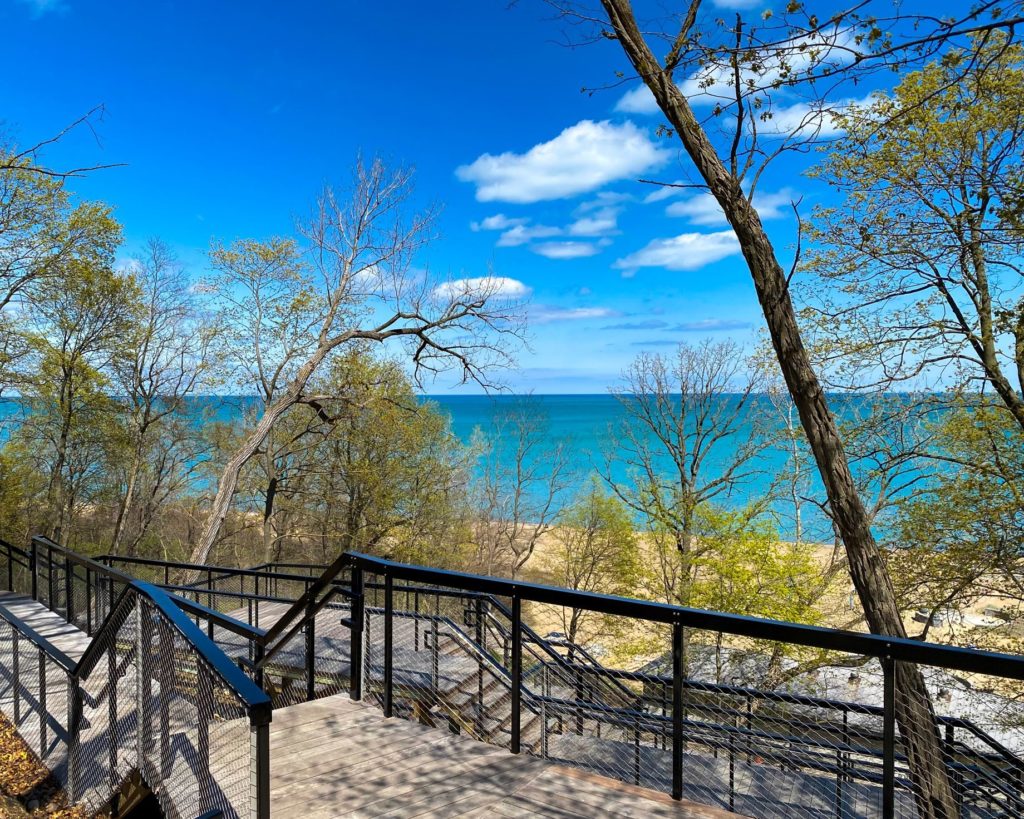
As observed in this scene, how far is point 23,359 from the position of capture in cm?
1706

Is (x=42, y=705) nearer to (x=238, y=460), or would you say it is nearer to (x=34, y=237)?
(x=238, y=460)

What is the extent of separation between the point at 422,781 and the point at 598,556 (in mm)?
19806

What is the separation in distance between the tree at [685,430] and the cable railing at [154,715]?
51.1 ft

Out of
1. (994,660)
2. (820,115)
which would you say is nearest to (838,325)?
(820,115)

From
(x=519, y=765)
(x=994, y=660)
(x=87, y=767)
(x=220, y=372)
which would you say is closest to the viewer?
(x=994, y=660)

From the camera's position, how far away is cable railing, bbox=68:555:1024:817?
2980mm

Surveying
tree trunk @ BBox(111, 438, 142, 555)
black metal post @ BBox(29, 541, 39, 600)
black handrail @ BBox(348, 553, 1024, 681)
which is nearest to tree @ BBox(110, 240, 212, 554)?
tree trunk @ BBox(111, 438, 142, 555)

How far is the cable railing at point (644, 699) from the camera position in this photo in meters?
2.98

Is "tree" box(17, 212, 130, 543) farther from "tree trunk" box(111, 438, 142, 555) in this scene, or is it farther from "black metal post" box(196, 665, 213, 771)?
"black metal post" box(196, 665, 213, 771)

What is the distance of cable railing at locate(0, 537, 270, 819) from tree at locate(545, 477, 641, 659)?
653 inches

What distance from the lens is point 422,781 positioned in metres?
3.27

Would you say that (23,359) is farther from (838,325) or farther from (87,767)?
(838,325)

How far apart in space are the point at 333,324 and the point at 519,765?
46.5 ft

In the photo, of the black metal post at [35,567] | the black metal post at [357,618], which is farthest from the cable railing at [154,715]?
the black metal post at [35,567]
